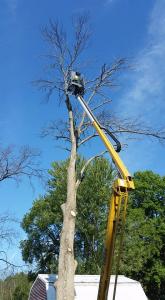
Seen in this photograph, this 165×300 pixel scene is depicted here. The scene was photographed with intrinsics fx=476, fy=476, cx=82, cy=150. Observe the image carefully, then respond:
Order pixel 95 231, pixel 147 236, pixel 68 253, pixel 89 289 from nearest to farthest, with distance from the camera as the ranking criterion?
1. pixel 68 253
2. pixel 89 289
3. pixel 95 231
4. pixel 147 236

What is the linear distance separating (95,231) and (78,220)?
1.42 metres

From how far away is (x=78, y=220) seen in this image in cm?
3338

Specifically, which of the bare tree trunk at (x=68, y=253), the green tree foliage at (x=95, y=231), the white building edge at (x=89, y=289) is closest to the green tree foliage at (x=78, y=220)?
the green tree foliage at (x=95, y=231)

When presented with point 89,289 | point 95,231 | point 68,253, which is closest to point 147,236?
point 95,231

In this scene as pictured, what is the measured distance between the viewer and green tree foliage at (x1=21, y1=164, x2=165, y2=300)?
33156mm

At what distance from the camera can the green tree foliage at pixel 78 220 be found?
33.2 m

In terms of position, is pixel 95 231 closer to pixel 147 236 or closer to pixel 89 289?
pixel 147 236

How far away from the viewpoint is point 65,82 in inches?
615

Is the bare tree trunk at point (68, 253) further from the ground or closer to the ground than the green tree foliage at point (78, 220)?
closer to the ground

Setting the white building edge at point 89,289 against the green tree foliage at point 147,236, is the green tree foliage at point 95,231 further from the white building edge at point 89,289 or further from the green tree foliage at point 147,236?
the white building edge at point 89,289

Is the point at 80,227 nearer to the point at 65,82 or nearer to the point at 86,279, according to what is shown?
the point at 86,279

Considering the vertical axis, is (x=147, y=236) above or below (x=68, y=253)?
above

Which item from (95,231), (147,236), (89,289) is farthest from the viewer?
(147,236)

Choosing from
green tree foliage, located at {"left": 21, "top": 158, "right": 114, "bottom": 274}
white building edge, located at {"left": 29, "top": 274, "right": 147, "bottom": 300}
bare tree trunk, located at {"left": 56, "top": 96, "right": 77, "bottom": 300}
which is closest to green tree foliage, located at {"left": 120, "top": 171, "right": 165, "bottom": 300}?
green tree foliage, located at {"left": 21, "top": 158, "right": 114, "bottom": 274}
